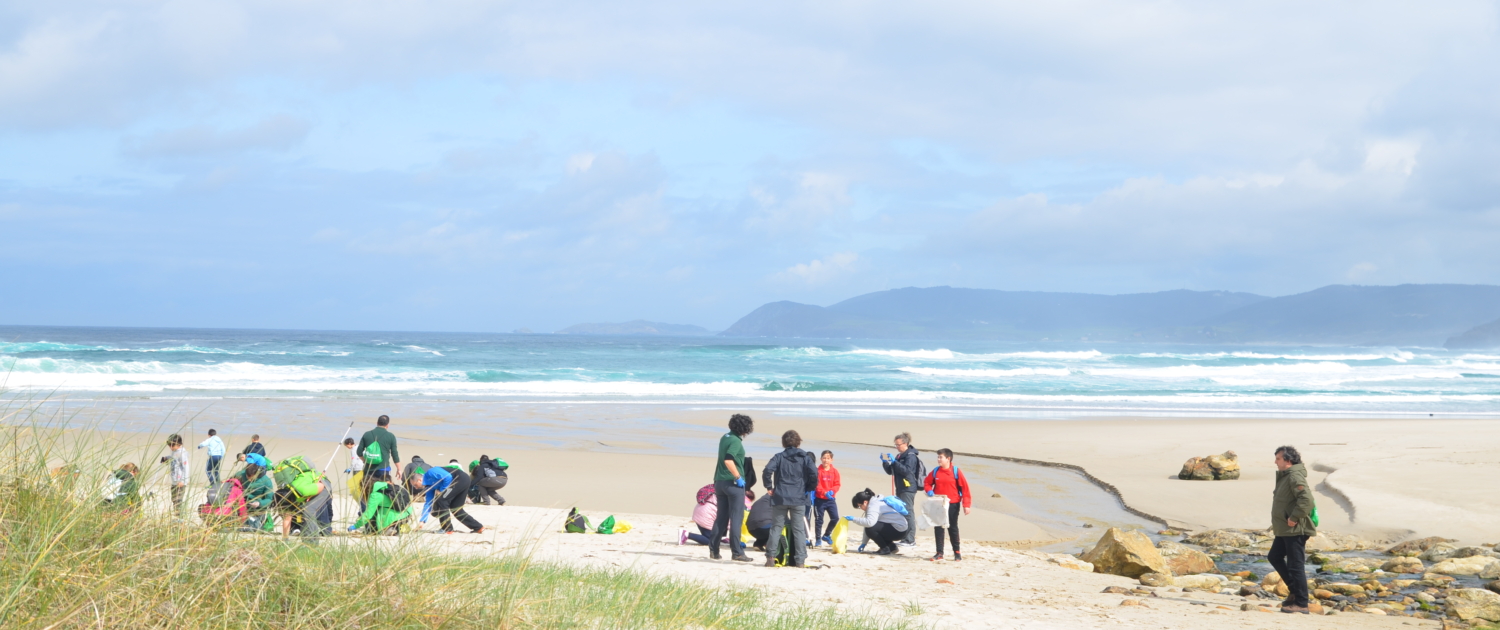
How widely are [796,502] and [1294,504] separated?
4338 mm

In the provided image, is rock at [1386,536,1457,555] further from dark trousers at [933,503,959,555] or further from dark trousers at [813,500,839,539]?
dark trousers at [813,500,839,539]

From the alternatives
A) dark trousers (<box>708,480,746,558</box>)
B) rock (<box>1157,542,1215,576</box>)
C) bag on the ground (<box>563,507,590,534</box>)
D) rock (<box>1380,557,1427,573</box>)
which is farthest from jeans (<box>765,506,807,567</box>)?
rock (<box>1380,557,1427,573</box>)

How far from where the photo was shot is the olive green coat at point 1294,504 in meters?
7.96

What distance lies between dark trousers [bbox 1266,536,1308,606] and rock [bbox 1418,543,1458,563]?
3.33 meters

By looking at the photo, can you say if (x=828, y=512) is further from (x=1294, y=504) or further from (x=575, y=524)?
(x=1294, y=504)

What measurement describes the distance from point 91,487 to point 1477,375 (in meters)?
69.7

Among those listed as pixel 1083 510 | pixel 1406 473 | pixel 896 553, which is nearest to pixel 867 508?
pixel 896 553

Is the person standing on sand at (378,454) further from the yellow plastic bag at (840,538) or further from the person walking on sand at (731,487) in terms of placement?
the yellow plastic bag at (840,538)

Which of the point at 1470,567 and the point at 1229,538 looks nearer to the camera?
the point at 1470,567

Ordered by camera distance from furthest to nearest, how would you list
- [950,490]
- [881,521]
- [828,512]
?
[828,512] → [881,521] → [950,490]

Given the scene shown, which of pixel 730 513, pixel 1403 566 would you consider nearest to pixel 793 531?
pixel 730 513

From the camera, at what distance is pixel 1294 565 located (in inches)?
317

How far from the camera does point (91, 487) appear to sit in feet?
12.5

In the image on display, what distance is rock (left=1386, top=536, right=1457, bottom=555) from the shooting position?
10633 mm
